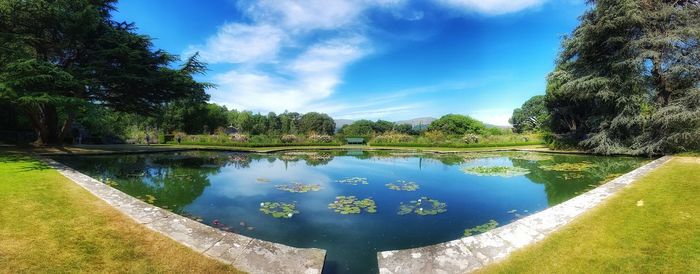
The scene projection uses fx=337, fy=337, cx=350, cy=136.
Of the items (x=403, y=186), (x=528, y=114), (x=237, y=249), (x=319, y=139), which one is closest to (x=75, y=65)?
(x=403, y=186)

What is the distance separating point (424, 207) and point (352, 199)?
5.72 feet

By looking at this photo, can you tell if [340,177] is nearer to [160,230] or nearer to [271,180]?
[271,180]

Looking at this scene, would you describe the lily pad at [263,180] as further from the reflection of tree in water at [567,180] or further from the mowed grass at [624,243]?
the mowed grass at [624,243]

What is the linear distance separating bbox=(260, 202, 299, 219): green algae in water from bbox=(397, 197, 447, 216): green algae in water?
2.23 m

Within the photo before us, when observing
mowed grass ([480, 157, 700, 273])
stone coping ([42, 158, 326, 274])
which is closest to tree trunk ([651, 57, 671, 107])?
mowed grass ([480, 157, 700, 273])

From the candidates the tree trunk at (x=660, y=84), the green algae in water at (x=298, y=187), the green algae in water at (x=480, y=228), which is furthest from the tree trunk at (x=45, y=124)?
the tree trunk at (x=660, y=84)

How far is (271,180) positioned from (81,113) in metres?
9.23

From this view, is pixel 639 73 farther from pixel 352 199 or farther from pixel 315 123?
pixel 315 123

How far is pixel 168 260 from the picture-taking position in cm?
388

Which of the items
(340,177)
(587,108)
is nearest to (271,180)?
(340,177)

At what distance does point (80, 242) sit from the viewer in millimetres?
4207

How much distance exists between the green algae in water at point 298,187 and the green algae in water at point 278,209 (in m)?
1.60

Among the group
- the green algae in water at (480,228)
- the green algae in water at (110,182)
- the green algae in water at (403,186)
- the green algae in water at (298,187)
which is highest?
the green algae in water at (110,182)

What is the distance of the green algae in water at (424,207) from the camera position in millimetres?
6930
